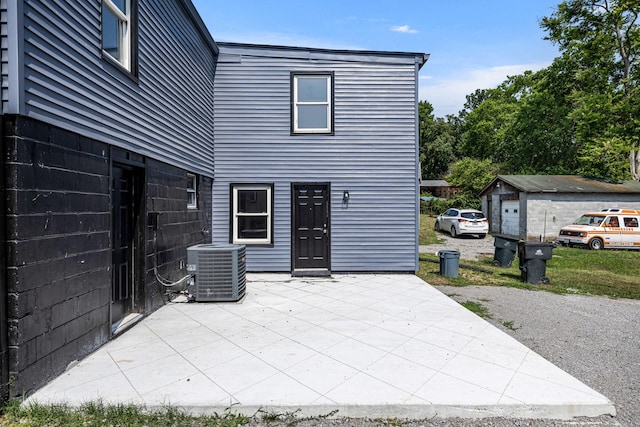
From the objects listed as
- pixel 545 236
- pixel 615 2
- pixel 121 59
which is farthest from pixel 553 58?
pixel 121 59

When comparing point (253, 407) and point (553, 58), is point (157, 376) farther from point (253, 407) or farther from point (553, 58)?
point (553, 58)

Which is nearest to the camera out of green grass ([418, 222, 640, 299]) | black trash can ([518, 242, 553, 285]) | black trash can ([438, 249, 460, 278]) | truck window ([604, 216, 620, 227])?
green grass ([418, 222, 640, 299])

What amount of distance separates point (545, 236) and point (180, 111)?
54.3 ft

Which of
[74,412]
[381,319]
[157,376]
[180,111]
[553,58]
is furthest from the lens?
[553,58]

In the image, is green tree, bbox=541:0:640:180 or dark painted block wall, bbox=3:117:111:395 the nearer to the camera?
dark painted block wall, bbox=3:117:111:395

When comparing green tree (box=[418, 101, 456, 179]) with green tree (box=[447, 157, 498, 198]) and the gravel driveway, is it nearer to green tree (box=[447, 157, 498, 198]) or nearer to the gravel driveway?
green tree (box=[447, 157, 498, 198])

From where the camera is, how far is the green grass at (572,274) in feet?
26.8

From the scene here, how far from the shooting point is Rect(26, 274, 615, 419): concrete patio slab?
2.96 metres

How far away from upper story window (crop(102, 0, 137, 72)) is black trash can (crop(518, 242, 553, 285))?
8.51 metres

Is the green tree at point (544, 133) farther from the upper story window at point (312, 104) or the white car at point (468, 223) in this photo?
the upper story window at point (312, 104)

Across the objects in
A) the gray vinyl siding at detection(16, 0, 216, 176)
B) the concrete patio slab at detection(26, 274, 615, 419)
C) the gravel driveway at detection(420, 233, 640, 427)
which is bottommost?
the gravel driveway at detection(420, 233, 640, 427)

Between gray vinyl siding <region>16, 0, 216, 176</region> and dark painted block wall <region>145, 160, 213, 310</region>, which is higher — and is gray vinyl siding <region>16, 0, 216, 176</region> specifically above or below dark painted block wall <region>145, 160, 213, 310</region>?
above

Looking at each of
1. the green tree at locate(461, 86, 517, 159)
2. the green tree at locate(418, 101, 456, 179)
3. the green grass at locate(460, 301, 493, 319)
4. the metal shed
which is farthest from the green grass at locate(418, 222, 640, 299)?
the green tree at locate(418, 101, 456, 179)

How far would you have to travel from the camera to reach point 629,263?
11422 millimetres
